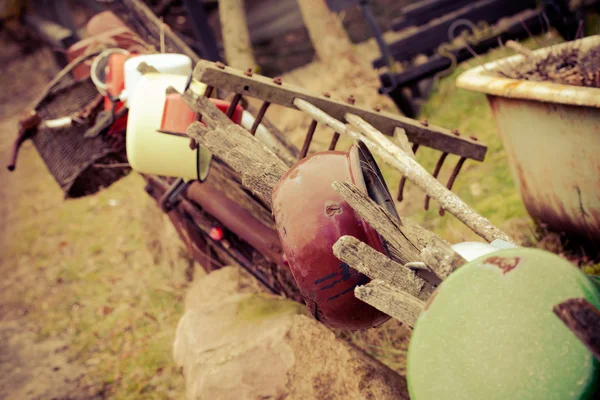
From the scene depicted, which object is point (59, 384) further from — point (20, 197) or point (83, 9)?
point (83, 9)

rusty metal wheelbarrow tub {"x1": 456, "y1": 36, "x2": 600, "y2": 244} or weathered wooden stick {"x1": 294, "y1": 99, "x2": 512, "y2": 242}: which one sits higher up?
weathered wooden stick {"x1": 294, "y1": 99, "x2": 512, "y2": 242}

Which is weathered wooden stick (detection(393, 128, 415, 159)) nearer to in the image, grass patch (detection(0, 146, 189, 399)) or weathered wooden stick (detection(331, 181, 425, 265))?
weathered wooden stick (detection(331, 181, 425, 265))

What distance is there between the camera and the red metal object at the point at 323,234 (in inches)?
57.5

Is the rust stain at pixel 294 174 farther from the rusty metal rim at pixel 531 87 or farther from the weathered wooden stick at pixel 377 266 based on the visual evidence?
the rusty metal rim at pixel 531 87

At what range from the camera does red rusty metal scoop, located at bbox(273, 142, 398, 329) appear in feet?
4.79

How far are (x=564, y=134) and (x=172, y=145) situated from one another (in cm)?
172

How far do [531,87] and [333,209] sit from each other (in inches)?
51.5

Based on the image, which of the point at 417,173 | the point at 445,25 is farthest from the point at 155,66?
the point at 445,25

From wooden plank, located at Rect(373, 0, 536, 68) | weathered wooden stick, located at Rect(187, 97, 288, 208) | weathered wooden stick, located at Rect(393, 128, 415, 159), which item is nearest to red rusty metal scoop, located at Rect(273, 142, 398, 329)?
weathered wooden stick, located at Rect(187, 97, 288, 208)

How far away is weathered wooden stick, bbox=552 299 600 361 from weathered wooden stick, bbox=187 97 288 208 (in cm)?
98

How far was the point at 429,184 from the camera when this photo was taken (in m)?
1.70

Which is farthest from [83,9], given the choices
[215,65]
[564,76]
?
[564,76]

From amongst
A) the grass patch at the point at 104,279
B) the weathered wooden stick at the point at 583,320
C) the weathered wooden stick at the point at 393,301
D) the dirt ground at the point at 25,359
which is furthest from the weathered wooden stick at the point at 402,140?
the dirt ground at the point at 25,359

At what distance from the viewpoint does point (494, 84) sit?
2480 mm
